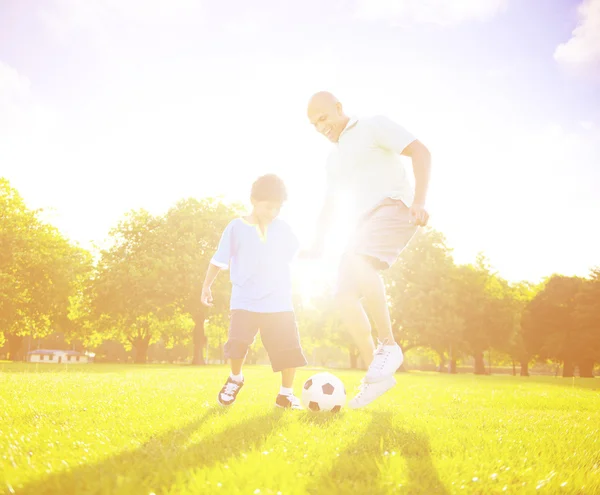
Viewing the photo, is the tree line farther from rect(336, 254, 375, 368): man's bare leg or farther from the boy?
rect(336, 254, 375, 368): man's bare leg

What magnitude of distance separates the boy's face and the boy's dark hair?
0.16 feet

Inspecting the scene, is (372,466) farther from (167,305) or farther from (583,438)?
(167,305)

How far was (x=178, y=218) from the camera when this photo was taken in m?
36.1

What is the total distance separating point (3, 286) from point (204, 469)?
3275 cm

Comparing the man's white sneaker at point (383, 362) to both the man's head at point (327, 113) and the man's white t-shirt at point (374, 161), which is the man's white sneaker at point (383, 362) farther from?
the man's head at point (327, 113)

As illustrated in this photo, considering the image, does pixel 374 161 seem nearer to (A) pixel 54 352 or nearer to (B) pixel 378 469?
(B) pixel 378 469

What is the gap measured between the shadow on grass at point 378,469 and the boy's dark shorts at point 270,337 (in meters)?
2.06

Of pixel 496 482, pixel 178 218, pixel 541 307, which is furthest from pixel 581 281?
pixel 496 482

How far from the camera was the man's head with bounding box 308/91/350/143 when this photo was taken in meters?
5.10

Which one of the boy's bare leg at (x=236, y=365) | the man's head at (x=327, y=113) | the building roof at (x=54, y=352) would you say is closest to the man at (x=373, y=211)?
the man's head at (x=327, y=113)

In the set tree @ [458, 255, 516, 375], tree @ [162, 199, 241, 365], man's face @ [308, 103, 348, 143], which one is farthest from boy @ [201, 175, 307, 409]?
tree @ [458, 255, 516, 375]

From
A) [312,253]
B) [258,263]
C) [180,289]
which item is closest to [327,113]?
[312,253]

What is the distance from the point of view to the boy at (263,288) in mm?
5449

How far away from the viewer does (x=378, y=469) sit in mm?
2516
